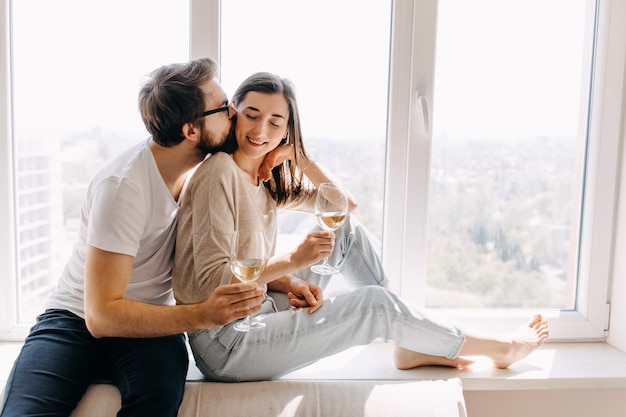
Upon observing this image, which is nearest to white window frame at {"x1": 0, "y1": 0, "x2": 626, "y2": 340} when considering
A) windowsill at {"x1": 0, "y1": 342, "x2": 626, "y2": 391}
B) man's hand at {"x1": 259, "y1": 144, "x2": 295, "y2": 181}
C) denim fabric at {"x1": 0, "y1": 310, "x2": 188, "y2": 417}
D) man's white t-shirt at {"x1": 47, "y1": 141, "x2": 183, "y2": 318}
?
windowsill at {"x1": 0, "y1": 342, "x2": 626, "y2": 391}

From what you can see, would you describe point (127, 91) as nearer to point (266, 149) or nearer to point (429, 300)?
point (266, 149)

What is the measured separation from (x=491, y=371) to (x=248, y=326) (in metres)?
0.87

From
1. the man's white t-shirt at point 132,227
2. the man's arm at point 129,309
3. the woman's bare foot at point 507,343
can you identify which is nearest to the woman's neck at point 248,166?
the man's white t-shirt at point 132,227

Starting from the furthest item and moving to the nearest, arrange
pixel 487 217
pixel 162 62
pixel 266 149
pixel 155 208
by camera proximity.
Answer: pixel 487 217 → pixel 162 62 → pixel 266 149 → pixel 155 208

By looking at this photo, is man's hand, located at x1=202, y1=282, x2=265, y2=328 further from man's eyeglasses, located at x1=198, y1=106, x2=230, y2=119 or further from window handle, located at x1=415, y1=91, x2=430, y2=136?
window handle, located at x1=415, y1=91, x2=430, y2=136

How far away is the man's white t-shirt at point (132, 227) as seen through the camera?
5.42 feet

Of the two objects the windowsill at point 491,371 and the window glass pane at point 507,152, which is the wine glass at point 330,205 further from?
the window glass pane at point 507,152

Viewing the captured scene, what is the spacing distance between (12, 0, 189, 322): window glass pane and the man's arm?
0.69m

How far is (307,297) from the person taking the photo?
1920 millimetres

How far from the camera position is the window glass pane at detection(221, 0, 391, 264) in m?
2.22

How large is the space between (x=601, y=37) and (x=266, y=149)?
4.21 feet

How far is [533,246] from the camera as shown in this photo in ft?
8.12

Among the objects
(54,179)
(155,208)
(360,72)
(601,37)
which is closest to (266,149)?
(155,208)

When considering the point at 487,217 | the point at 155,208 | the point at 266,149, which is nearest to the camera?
the point at 155,208
